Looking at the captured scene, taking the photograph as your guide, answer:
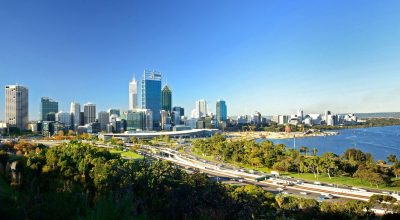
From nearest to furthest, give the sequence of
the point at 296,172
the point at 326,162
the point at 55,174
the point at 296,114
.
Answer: the point at 55,174 < the point at 326,162 < the point at 296,172 < the point at 296,114

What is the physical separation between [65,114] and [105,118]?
8746 millimetres

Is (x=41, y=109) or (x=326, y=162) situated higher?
(x=41, y=109)

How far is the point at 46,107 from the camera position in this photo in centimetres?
6269

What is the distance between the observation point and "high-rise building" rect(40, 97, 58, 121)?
61.7 meters

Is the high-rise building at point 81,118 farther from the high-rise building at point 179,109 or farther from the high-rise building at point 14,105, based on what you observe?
the high-rise building at point 179,109

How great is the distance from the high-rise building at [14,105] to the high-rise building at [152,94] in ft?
77.1

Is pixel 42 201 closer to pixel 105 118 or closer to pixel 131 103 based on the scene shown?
Result: pixel 105 118

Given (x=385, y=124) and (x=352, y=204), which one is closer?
(x=352, y=204)

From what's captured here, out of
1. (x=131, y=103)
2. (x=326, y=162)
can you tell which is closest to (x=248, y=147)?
(x=326, y=162)

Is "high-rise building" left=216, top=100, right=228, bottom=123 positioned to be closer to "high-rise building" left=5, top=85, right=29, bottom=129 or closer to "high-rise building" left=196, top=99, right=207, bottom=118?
"high-rise building" left=196, top=99, right=207, bottom=118

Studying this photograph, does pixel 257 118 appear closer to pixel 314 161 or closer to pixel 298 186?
pixel 314 161

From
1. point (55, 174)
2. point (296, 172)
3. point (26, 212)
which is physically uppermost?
point (26, 212)

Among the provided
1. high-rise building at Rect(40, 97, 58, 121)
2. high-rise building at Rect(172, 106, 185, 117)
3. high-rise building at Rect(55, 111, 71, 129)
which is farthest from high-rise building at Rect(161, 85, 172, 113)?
high-rise building at Rect(40, 97, 58, 121)

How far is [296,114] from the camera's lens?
110 metres
